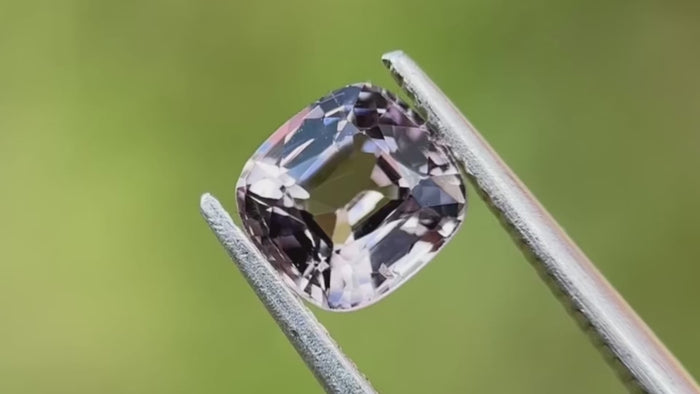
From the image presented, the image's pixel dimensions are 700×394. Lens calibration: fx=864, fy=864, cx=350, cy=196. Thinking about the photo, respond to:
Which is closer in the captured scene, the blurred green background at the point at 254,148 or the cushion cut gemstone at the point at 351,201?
the cushion cut gemstone at the point at 351,201

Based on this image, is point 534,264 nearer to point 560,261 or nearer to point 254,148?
point 560,261

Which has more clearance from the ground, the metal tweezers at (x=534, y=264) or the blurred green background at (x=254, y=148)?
the blurred green background at (x=254, y=148)

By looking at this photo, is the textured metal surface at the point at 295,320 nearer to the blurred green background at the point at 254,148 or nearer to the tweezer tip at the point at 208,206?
the tweezer tip at the point at 208,206

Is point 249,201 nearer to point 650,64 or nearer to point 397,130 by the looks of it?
point 397,130

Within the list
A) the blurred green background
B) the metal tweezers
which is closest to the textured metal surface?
the metal tweezers

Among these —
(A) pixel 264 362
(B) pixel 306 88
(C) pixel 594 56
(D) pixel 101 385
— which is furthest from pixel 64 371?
(C) pixel 594 56

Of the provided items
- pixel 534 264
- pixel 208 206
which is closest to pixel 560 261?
pixel 534 264

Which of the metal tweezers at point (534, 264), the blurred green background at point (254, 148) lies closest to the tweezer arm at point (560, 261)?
the metal tweezers at point (534, 264)

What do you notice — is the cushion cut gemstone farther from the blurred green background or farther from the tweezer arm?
the blurred green background
